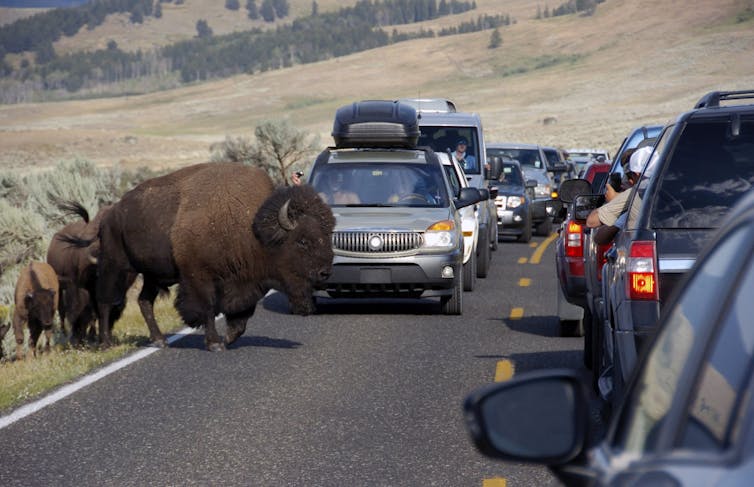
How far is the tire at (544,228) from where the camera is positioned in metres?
31.2

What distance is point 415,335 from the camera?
1350 cm

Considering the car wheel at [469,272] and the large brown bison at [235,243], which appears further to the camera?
the car wheel at [469,272]

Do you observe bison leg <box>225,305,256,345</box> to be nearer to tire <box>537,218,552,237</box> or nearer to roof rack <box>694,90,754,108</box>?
roof rack <box>694,90,754,108</box>

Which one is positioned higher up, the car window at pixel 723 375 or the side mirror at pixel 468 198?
the car window at pixel 723 375

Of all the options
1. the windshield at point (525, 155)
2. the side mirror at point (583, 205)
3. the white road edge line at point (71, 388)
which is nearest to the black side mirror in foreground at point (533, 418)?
the white road edge line at point (71, 388)

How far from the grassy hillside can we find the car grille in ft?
249

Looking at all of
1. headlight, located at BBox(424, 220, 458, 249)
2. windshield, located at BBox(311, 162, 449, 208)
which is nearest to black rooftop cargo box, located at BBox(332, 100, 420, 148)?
windshield, located at BBox(311, 162, 449, 208)

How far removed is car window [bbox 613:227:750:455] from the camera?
261cm

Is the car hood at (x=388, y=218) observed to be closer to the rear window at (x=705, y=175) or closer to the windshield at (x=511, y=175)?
the rear window at (x=705, y=175)

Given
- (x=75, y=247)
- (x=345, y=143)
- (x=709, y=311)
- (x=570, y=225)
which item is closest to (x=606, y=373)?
(x=570, y=225)

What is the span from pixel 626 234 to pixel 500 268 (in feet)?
48.8

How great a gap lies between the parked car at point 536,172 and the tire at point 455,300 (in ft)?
47.4

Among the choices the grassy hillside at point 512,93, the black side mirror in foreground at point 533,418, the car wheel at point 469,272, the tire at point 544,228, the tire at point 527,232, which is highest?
the black side mirror in foreground at point 533,418

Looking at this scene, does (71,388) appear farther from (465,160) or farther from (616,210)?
(465,160)
